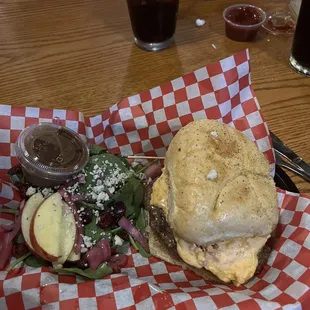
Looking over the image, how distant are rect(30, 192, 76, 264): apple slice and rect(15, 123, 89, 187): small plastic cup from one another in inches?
3.5

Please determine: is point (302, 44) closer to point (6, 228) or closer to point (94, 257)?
point (94, 257)

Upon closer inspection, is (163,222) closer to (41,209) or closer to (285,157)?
(41,209)

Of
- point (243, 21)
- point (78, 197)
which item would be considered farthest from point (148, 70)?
point (78, 197)

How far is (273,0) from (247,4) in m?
0.19

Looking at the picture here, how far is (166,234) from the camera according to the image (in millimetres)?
1637

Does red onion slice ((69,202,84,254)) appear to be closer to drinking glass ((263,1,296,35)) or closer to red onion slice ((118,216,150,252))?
red onion slice ((118,216,150,252))

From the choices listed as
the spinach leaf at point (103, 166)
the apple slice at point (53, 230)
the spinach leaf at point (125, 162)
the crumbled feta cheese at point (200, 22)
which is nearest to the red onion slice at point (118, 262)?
the apple slice at point (53, 230)

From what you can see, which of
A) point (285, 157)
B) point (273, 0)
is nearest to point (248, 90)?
point (285, 157)

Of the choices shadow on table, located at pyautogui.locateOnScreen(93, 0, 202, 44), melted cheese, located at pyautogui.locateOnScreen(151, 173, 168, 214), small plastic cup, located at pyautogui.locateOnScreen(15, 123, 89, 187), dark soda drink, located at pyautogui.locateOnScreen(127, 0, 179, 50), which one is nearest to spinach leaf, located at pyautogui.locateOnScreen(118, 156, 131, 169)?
small plastic cup, located at pyautogui.locateOnScreen(15, 123, 89, 187)

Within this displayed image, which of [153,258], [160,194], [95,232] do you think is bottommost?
[153,258]

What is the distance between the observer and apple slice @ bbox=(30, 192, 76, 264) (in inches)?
63.1

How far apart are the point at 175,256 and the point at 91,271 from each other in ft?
0.93

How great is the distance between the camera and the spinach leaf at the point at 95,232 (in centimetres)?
171

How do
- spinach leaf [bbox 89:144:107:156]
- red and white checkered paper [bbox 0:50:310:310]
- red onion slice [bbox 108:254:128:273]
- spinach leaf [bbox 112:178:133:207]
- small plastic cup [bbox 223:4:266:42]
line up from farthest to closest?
small plastic cup [bbox 223:4:266:42] < spinach leaf [bbox 89:144:107:156] < spinach leaf [bbox 112:178:133:207] < red onion slice [bbox 108:254:128:273] < red and white checkered paper [bbox 0:50:310:310]
